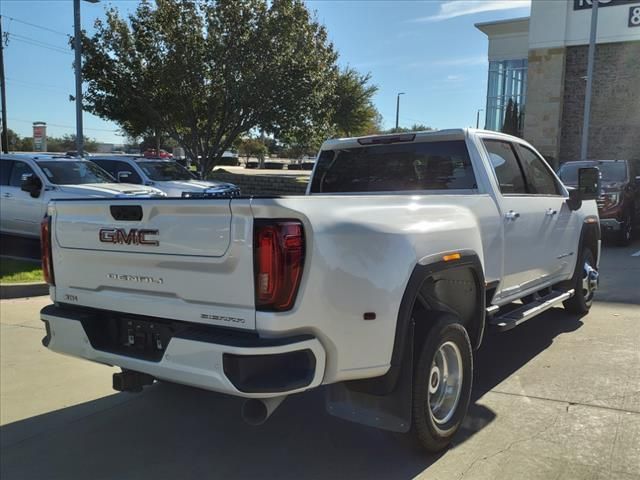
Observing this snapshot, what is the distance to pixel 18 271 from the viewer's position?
895 centimetres

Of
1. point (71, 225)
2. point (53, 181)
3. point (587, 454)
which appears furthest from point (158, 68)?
point (587, 454)

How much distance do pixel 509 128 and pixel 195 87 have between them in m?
20.6

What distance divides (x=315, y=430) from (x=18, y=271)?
6787mm

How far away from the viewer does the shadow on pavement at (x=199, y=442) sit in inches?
137

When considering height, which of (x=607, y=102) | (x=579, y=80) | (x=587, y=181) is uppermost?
(x=579, y=80)

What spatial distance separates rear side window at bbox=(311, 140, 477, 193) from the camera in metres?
4.66

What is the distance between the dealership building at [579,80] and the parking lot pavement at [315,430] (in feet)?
74.7

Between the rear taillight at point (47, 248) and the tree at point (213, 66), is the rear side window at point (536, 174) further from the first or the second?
the tree at point (213, 66)

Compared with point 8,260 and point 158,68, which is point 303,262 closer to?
point 8,260

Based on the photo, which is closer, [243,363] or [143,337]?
[243,363]

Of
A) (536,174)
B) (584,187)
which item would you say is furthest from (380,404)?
(584,187)

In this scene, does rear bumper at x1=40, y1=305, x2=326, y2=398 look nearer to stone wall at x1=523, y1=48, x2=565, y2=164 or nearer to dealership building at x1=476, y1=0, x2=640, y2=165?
dealership building at x1=476, y1=0, x2=640, y2=165

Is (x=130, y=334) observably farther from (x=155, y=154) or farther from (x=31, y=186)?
(x=155, y=154)

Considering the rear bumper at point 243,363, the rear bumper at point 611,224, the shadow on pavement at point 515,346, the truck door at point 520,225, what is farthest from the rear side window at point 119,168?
the rear bumper at point 243,363
